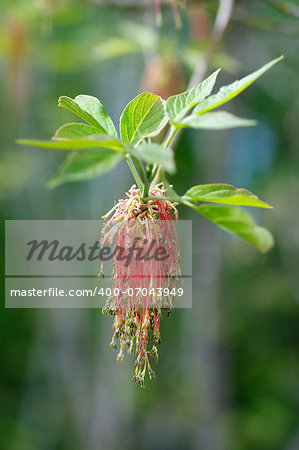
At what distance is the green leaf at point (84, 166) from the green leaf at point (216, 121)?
11 centimetres

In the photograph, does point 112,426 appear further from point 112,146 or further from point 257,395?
point 112,146

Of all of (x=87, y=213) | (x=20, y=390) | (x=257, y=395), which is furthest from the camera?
(x=20, y=390)

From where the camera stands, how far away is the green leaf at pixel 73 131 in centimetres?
62

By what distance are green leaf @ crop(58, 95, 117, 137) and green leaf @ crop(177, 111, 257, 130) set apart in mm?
140

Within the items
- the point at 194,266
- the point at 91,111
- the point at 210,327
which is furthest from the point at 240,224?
the point at 194,266

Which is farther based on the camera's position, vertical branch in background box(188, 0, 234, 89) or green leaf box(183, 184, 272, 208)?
vertical branch in background box(188, 0, 234, 89)

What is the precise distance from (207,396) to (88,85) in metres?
3.30

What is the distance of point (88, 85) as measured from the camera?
4.99 metres

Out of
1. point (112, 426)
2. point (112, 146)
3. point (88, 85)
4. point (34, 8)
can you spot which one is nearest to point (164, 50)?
point (34, 8)

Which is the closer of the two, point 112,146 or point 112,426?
point 112,146

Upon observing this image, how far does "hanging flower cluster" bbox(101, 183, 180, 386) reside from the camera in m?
0.82

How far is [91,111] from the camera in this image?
73cm

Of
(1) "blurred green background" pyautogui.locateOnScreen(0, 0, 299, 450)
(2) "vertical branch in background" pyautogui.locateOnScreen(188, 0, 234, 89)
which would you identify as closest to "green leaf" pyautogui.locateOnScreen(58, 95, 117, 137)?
(2) "vertical branch in background" pyautogui.locateOnScreen(188, 0, 234, 89)

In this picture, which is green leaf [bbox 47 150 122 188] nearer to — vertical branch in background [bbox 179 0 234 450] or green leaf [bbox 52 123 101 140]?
green leaf [bbox 52 123 101 140]
